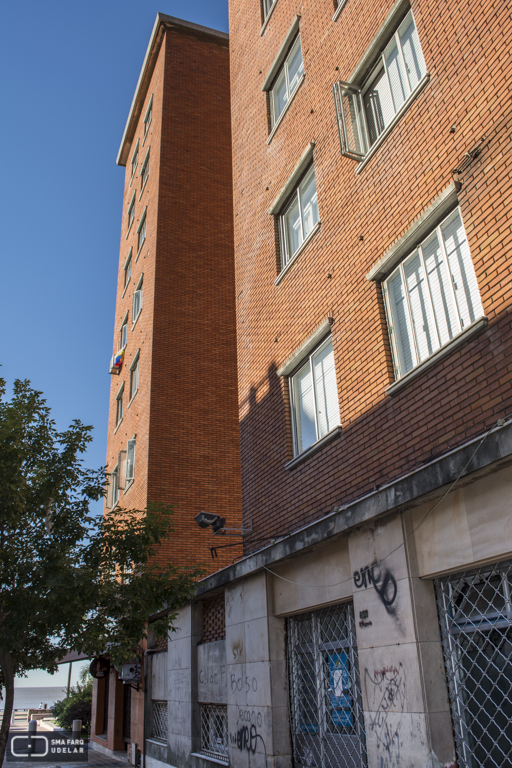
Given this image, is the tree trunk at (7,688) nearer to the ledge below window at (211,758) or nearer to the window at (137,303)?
the ledge below window at (211,758)

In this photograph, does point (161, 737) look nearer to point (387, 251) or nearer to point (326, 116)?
point (387, 251)

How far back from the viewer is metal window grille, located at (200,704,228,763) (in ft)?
36.4

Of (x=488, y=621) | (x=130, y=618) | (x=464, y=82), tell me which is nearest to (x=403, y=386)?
(x=488, y=621)

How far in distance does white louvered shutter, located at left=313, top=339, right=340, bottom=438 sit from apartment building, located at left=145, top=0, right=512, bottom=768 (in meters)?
0.04

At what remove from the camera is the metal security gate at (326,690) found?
7.71 meters

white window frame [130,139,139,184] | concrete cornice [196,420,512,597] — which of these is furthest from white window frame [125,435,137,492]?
white window frame [130,139,139,184]

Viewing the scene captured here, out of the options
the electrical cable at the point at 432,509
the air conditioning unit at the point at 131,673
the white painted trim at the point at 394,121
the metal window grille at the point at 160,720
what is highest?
the white painted trim at the point at 394,121

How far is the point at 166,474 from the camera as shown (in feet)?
55.4

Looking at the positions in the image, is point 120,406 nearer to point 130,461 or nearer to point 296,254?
point 130,461

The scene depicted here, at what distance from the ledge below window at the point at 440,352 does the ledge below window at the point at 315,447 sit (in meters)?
1.30

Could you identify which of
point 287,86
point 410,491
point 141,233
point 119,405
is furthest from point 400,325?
point 141,233

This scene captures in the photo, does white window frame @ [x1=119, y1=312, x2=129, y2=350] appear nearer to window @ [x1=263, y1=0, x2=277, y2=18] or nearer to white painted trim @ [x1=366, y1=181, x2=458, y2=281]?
window @ [x1=263, y1=0, x2=277, y2=18]

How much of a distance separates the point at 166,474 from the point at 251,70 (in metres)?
10.2

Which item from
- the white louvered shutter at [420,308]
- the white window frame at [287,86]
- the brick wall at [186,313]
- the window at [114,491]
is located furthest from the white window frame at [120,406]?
the white louvered shutter at [420,308]
